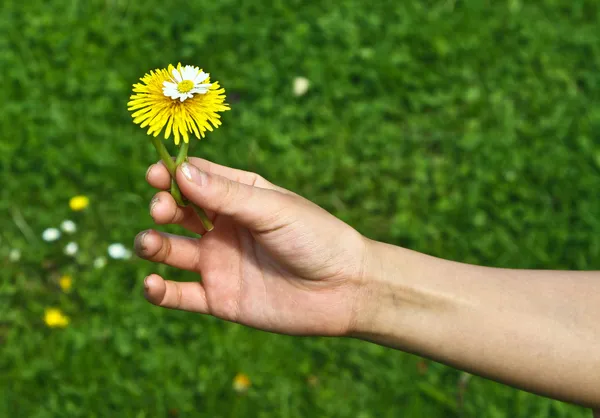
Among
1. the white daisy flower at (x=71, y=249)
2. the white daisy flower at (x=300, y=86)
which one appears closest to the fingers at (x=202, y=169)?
the white daisy flower at (x=71, y=249)

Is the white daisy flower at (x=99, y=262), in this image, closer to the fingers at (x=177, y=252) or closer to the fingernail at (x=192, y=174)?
the fingers at (x=177, y=252)

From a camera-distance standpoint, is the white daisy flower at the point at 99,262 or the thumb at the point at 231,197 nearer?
the thumb at the point at 231,197

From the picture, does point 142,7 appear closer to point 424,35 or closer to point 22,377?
point 424,35

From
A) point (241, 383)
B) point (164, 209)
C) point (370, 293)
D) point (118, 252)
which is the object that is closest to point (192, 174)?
point (164, 209)

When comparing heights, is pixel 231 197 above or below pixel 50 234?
above

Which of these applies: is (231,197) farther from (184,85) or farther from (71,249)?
(71,249)
